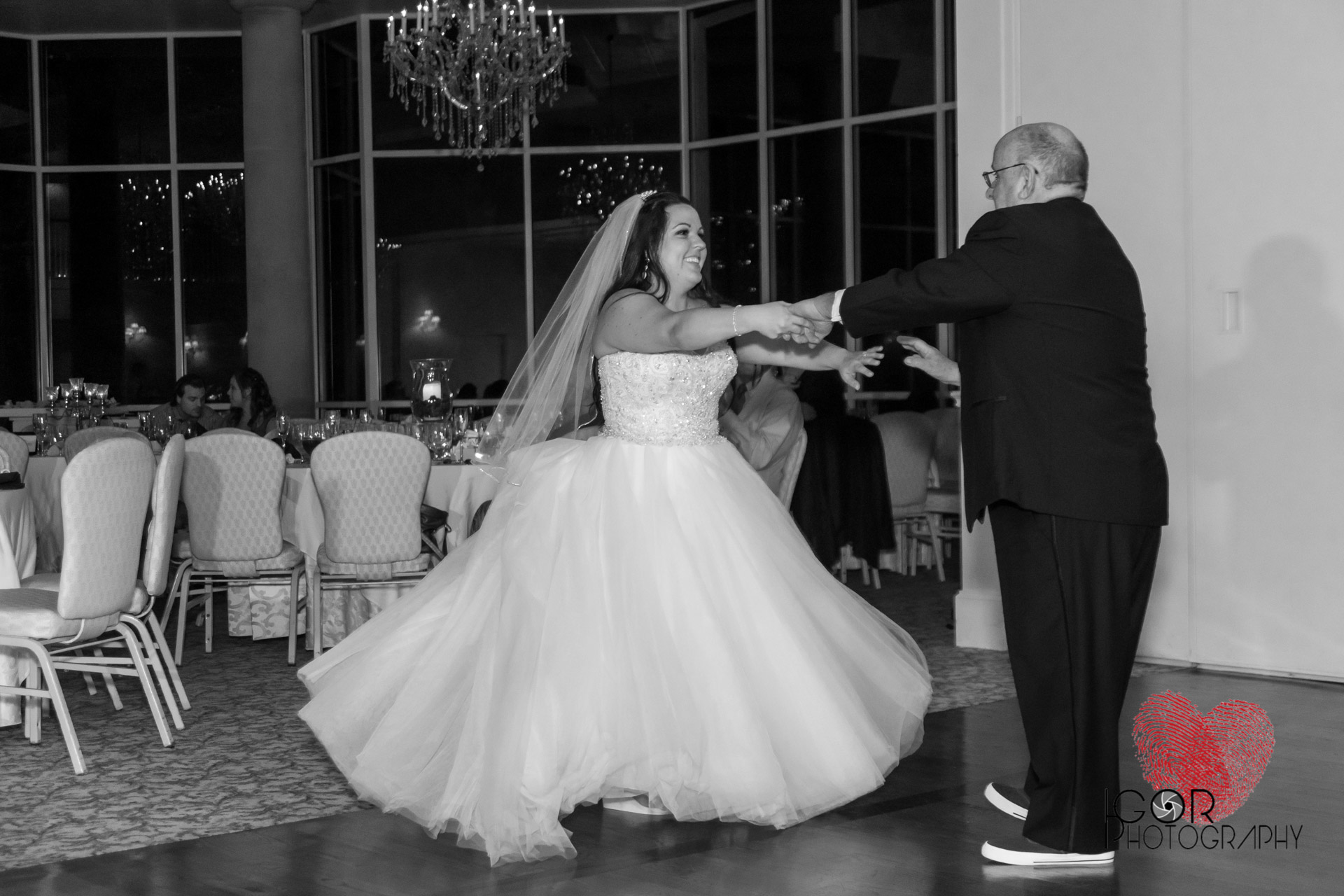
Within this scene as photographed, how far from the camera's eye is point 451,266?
1278cm

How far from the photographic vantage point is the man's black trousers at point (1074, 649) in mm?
3107

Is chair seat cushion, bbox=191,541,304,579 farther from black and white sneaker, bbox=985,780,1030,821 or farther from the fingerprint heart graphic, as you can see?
the fingerprint heart graphic

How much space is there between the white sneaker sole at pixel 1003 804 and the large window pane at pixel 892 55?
319 inches

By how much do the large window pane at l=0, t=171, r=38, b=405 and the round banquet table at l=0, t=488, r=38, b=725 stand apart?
8.42 m

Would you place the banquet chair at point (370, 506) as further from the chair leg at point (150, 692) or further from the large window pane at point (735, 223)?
the large window pane at point (735, 223)

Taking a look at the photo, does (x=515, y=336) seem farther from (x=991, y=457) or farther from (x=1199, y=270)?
(x=991, y=457)

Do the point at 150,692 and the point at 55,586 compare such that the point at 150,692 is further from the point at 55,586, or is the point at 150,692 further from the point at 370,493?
the point at 370,493

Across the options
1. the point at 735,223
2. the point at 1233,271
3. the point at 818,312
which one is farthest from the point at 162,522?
the point at 735,223

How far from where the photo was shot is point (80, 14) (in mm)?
12320

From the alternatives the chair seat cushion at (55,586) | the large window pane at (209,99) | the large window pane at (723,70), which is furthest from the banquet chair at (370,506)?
the large window pane at (209,99)

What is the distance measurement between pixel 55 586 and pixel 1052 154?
11.9ft

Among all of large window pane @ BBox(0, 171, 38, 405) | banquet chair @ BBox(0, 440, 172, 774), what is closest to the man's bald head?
banquet chair @ BBox(0, 440, 172, 774)

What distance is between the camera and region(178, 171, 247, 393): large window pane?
12984 millimetres

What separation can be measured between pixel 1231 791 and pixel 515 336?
994 cm
